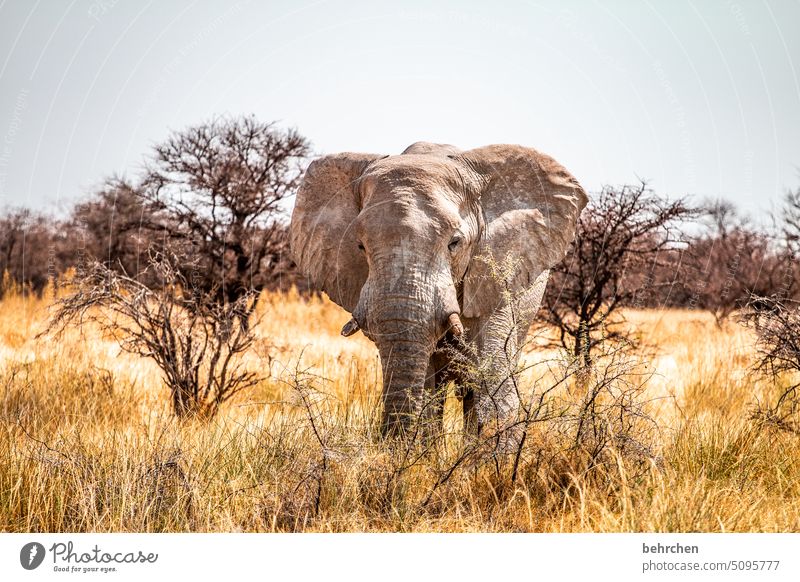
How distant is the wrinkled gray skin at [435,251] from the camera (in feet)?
15.5

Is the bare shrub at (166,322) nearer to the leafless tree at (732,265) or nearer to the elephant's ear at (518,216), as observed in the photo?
the elephant's ear at (518,216)

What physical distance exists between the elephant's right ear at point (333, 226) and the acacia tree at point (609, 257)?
118 inches

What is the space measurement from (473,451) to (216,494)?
Result: 1.46 meters

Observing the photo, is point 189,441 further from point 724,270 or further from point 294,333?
point 724,270

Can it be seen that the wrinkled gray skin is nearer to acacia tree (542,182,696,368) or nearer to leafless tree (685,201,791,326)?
acacia tree (542,182,696,368)

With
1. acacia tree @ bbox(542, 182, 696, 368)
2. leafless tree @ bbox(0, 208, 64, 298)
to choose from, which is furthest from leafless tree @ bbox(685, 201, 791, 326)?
leafless tree @ bbox(0, 208, 64, 298)

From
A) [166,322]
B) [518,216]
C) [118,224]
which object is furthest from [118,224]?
[518,216]

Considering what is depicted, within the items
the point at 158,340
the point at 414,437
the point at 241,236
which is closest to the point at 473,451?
the point at 414,437

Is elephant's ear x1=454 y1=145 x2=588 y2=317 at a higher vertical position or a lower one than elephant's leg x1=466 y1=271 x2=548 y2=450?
higher

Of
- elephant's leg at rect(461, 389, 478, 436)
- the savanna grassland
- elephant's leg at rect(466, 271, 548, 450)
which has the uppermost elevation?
elephant's leg at rect(466, 271, 548, 450)

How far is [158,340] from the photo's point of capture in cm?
665

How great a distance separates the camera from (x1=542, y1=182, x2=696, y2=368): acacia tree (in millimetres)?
8172

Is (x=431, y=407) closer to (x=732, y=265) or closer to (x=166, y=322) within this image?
(x=166, y=322)

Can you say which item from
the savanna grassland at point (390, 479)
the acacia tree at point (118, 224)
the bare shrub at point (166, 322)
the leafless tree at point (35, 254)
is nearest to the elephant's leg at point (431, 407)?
the savanna grassland at point (390, 479)
